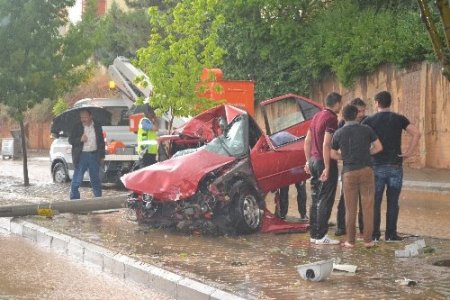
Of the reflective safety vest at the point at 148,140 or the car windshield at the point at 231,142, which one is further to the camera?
the reflective safety vest at the point at 148,140

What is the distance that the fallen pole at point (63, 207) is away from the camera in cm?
1251

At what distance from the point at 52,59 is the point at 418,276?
13.9 meters

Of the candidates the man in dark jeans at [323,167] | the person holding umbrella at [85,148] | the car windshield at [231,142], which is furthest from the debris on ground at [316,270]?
the person holding umbrella at [85,148]

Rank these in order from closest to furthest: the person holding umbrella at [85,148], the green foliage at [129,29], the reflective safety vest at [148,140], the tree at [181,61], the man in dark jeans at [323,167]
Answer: the man in dark jeans at [323,167]
the person holding umbrella at [85,148]
the reflective safety vest at [148,140]
the tree at [181,61]
the green foliage at [129,29]

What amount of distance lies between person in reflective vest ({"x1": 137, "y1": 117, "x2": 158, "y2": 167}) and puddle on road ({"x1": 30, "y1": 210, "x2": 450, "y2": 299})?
356 centimetres

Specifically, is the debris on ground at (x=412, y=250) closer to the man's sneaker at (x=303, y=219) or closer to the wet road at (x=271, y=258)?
the wet road at (x=271, y=258)

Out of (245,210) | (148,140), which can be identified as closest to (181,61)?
(148,140)

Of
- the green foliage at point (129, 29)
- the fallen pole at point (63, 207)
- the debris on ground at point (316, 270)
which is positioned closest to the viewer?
the debris on ground at point (316, 270)

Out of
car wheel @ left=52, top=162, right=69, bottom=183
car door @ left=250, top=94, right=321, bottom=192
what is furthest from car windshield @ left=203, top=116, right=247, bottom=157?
car wheel @ left=52, top=162, right=69, bottom=183

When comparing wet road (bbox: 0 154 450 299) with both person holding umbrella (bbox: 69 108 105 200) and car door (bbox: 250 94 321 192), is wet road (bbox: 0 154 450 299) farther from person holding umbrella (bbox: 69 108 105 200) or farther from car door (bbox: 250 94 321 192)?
person holding umbrella (bbox: 69 108 105 200)

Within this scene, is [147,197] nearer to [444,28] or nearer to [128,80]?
[444,28]

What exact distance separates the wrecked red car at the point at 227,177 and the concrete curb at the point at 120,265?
1.23m

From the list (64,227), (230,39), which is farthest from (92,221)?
(230,39)

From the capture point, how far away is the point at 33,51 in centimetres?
1933
